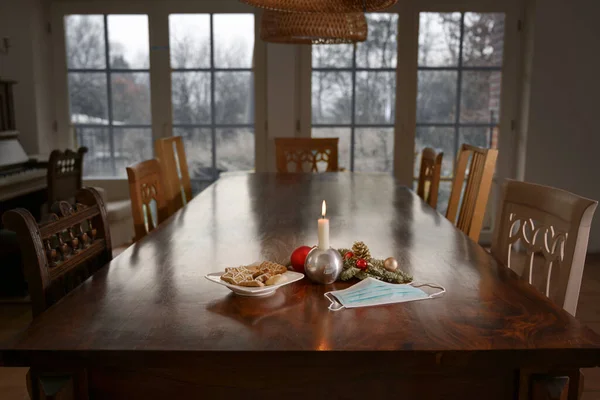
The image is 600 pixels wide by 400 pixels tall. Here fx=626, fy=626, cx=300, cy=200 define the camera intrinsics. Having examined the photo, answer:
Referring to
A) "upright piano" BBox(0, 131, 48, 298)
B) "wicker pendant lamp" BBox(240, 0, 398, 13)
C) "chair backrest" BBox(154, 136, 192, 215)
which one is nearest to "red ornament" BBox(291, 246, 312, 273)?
"wicker pendant lamp" BBox(240, 0, 398, 13)

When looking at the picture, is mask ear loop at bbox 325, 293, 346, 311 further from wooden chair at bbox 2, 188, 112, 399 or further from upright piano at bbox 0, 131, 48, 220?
upright piano at bbox 0, 131, 48, 220

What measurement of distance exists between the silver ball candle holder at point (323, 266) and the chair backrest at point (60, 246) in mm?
611

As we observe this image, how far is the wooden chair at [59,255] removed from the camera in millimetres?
Result: 1127

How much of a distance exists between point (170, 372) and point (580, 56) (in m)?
4.57

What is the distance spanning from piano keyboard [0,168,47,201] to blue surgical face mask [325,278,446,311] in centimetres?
323

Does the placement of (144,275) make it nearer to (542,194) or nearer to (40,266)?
(40,266)

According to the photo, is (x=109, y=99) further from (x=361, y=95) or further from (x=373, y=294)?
(x=373, y=294)

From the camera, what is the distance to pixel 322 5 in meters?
2.25

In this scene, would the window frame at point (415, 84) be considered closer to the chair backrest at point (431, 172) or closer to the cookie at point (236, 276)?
the chair backrest at point (431, 172)

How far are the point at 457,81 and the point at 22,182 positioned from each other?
11.0 feet

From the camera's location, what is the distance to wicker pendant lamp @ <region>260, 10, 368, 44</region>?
2.88 m

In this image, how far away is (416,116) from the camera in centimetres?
505

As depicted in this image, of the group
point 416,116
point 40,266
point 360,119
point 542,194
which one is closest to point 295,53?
point 360,119

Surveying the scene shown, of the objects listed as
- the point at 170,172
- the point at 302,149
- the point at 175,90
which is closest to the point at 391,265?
the point at 170,172
